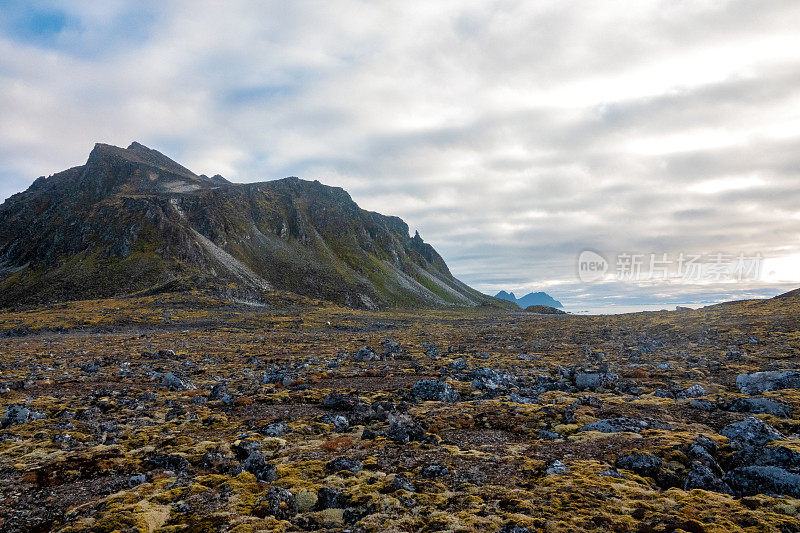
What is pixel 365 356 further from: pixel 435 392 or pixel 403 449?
pixel 403 449

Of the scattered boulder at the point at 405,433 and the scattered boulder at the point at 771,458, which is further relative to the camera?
the scattered boulder at the point at 405,433

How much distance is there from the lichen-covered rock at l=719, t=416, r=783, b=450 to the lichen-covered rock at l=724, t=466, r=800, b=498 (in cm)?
235

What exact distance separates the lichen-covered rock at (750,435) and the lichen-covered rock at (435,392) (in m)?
11.1

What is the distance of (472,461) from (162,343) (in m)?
46.8

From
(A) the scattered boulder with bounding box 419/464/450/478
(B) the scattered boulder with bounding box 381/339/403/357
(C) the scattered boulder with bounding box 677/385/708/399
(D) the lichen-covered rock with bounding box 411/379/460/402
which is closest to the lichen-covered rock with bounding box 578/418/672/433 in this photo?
(C) the scattered boulder with bounding box 677/385/708/399

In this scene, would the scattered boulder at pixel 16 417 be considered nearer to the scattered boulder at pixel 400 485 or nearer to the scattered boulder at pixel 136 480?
the scattered boulder at pixel 136 480

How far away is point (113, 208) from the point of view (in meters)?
153

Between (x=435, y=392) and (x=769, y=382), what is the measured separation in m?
16.8

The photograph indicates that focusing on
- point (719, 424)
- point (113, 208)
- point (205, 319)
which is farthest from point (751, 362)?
point (113, 208)

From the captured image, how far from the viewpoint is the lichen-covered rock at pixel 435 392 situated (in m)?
19.2

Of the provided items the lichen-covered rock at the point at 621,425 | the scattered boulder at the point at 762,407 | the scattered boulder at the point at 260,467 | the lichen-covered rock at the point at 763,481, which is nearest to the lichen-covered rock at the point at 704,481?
the lichen-covered rock at the point at 763,481

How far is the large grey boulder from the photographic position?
1741 cm

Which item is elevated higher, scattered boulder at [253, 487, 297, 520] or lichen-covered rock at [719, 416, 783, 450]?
lichen-covered rock at [719, 416, 783, 450]

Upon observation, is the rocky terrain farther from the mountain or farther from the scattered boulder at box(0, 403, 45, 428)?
the mountain
